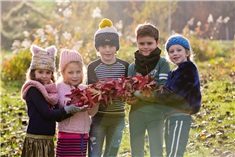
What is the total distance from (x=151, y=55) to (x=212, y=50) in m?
8.21

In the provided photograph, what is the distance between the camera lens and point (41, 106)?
14.3 ft

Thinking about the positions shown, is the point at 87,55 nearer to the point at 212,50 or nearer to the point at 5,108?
the point at 5,108

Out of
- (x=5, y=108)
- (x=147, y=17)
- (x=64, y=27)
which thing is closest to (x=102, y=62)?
(x=5, y=108)

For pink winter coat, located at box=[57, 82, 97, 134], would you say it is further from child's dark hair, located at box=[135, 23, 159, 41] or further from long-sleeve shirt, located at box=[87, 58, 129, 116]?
child's dark hair, located at box=[135, 23, 159, 41]

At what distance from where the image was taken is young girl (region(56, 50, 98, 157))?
4.46m

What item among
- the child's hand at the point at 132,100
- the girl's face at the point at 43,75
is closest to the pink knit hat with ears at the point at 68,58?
the girl's face at the point at 43,75

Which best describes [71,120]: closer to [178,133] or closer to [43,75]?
[43,75]

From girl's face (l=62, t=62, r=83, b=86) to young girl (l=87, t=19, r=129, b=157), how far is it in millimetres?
141

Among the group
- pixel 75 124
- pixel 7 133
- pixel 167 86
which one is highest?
pixel 167 86

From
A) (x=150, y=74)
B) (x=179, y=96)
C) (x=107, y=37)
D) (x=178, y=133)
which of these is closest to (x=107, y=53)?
(x=107, y=37)

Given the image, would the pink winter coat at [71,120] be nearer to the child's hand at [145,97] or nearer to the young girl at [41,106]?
the young girl at [41,106]

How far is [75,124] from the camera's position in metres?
4.47

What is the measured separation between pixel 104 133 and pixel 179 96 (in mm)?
873

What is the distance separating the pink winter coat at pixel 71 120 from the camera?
4461 millimetres
